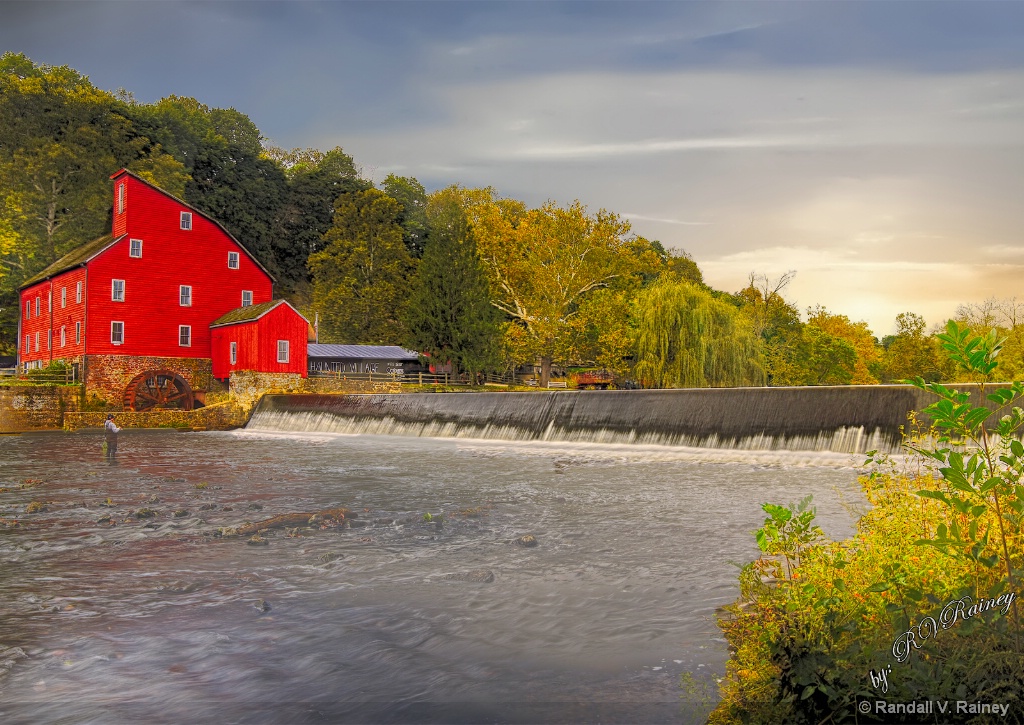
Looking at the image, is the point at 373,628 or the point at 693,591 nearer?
the point at 373,628

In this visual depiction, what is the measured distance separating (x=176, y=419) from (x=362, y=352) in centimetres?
2297

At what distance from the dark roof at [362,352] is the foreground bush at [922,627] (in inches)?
2139

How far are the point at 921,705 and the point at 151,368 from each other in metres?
47.1

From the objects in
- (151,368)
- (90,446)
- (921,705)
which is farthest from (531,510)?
(151,368)

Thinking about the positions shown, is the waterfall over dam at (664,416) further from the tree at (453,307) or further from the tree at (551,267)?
the tree at (551,267)

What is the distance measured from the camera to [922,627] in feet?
12.2

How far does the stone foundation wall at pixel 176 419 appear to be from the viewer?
37.7 m

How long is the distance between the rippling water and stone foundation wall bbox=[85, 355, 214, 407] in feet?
98.5

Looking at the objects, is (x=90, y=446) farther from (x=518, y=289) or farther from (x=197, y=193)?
(x=197, y=193)

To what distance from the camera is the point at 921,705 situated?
3312 millimetres

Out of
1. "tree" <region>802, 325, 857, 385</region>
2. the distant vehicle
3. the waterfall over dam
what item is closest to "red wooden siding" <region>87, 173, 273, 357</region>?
the waterfall over dam

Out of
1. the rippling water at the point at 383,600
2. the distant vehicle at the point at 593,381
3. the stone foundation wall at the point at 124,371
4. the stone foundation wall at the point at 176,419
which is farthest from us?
the distant vehicle at the point at 593,381

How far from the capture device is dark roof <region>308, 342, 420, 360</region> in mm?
59075

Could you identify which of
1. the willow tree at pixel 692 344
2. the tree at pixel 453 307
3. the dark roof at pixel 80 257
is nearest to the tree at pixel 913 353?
the willow tree at pixel 692 344
